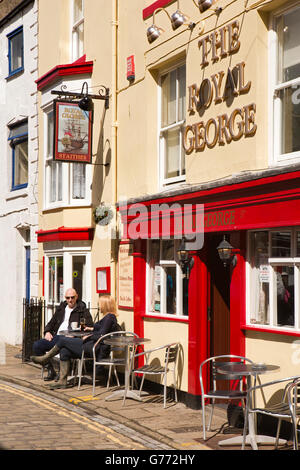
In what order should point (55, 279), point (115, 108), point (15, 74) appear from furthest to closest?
point (15, 74)
point (55, 279)
point (115, 108)

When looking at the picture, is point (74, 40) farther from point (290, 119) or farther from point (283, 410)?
point (283, 410)

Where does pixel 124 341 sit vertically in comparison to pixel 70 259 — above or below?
below

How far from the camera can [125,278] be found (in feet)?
37.9

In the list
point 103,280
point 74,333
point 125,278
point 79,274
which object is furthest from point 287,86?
point 79,274

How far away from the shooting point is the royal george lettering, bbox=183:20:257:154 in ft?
28.0

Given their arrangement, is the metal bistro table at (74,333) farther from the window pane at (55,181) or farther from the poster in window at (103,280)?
the window pane at (55,181)

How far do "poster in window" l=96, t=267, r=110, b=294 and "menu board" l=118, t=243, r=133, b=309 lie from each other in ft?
1.45

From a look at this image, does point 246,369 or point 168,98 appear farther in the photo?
point 168,98

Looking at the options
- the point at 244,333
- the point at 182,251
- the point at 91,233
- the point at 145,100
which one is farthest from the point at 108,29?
the point at 244,333

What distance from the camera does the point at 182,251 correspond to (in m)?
9.55

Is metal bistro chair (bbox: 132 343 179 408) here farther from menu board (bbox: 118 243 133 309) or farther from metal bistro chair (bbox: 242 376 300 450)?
metal bistro chair (bbox: 242 376 300 450)

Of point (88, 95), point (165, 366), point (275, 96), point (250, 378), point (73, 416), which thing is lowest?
point (73, 416)

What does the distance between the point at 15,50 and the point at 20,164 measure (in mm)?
3017

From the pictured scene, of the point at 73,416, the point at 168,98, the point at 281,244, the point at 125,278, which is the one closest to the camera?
the point at 281,244
